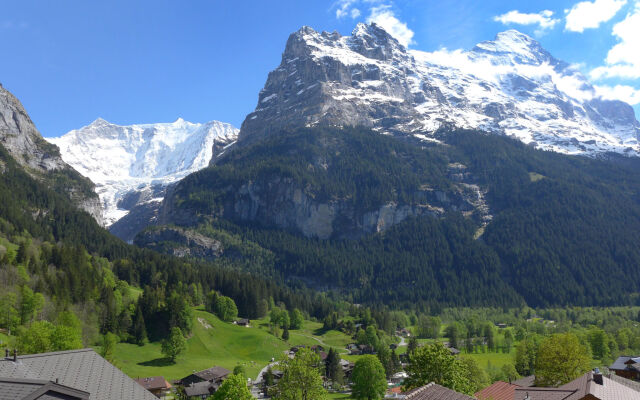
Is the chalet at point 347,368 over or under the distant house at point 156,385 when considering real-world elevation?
under

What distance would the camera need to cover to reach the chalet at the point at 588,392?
1373 inches

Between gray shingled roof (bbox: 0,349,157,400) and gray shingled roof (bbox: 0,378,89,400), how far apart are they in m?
5.15

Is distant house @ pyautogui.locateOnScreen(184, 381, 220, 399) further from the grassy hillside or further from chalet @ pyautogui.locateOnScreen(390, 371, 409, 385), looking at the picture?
chalet @ pyautogui.locateOnScreen(390, 371, 409, 385)

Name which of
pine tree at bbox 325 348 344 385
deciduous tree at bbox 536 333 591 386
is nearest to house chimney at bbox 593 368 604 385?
deciduous tree at bbox 536 333 591 386

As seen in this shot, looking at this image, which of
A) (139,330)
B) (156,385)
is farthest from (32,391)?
(139,330)

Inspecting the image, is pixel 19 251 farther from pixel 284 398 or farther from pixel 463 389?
pixel 463 389

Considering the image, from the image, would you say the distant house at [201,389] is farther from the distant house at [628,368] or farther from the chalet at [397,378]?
the distant house at [628,368]

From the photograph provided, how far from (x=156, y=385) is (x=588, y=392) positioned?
69833mm

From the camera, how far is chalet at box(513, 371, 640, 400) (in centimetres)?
3488

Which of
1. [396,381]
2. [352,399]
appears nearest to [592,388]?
[352,399]

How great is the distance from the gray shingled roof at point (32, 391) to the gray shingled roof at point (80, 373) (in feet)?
16.9

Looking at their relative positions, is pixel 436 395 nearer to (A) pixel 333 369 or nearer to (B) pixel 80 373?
(B) pixel 80 373

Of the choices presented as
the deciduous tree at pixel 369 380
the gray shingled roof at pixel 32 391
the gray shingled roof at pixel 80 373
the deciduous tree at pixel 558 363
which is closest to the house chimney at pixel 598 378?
the deciduous tree at pixel 558 363

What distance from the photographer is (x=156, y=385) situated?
83.2 m
